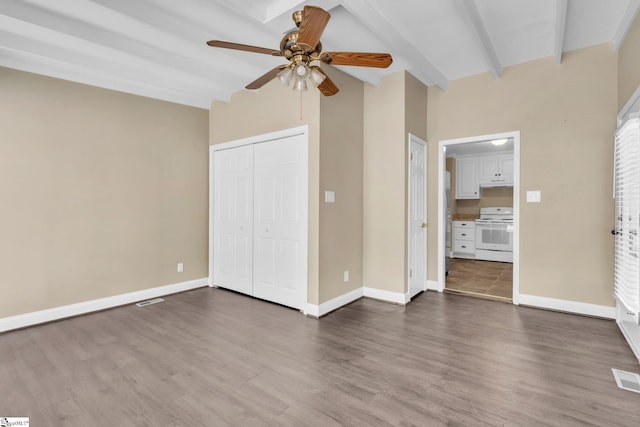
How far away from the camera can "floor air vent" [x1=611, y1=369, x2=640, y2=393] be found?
2.13 meters

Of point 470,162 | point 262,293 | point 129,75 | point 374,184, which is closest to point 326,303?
point 262,293

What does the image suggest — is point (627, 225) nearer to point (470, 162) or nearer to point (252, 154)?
point (252, 154)

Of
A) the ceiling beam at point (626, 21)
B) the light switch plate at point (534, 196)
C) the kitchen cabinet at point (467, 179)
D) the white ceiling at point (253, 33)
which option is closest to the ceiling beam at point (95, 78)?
the white ceiling at point (253, 33)

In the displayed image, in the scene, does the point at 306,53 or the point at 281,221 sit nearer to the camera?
the point at 306,53

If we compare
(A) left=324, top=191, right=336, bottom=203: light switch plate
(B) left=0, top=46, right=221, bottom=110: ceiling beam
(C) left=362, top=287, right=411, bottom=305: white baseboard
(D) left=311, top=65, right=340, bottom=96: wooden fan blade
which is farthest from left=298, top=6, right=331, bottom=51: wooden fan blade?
(C) left=362, top=287, right=411, bottom=305: white baseboard

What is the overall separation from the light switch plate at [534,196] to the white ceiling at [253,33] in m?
1.50

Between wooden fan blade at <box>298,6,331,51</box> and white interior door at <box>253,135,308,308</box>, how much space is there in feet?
5.16

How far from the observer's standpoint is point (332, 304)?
3650mm

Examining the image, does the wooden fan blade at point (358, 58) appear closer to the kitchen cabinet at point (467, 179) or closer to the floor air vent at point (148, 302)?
the floor air vent at point (148, 302)

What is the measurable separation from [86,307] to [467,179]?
7.43m

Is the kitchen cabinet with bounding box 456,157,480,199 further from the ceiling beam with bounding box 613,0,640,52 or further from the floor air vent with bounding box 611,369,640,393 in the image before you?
the floor air vent with bounding box 611,369,640,393

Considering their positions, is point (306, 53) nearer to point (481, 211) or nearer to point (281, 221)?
point (281, 221)

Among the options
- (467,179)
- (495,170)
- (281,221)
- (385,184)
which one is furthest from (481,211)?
(281,221)

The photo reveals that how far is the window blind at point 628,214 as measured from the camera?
2410 mm
